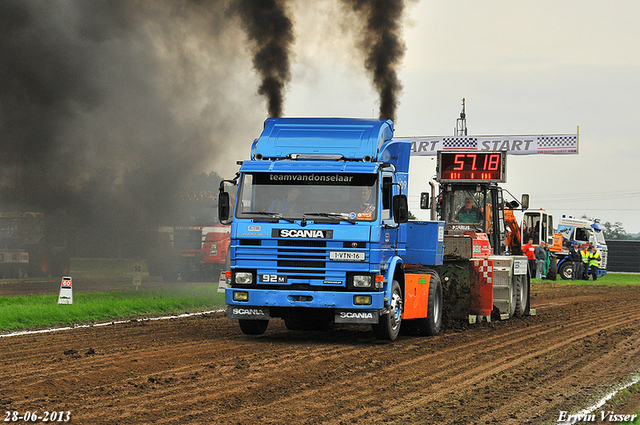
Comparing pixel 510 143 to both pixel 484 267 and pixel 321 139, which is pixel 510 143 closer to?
pixel 484 267

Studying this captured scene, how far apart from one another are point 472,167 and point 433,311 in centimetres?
616

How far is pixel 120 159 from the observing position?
29.3m

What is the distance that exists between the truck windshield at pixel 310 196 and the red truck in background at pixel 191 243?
66.1ft

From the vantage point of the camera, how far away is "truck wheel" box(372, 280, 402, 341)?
13.3 m

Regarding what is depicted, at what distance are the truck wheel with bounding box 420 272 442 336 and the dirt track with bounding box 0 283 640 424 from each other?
12.9 inches

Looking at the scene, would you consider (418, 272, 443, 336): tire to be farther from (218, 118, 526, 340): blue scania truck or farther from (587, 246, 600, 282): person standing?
(587, 246, 600, 282): person standing

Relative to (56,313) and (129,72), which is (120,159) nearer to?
(129,72)

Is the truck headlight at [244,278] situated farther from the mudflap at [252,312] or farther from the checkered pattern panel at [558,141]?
the checkered pattern panel at [558,141]

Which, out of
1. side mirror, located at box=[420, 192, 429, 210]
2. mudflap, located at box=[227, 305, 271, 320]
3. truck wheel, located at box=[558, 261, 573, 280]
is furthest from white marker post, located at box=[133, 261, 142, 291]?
truck wheel, located at box=[558, 261, 573, 280]

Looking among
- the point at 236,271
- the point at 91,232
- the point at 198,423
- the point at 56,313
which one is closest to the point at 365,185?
the point at 236,271

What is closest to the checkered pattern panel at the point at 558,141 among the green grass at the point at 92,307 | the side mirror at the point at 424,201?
the green grass at the point at 92,307

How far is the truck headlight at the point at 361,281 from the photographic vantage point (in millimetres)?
12461

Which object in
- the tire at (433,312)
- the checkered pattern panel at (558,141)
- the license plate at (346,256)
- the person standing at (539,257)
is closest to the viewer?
the license plate at (346,256)

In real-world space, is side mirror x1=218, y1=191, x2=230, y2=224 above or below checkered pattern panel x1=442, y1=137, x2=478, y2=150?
below
